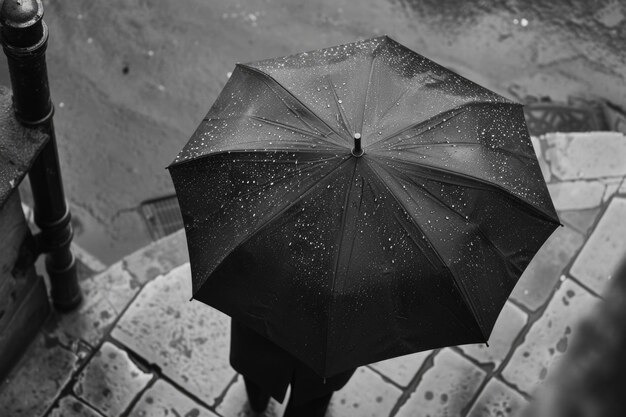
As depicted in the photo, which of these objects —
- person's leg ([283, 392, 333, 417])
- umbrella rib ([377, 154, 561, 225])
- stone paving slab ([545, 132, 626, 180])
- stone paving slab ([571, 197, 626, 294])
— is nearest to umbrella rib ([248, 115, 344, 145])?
umbrella rib ([377, 154, 561, 225])

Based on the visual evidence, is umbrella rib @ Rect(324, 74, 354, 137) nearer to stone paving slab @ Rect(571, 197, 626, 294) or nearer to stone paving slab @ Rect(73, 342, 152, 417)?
stone paving slab @ Rect(73, 342, 152, 417)

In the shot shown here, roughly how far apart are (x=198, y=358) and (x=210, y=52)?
2490mm

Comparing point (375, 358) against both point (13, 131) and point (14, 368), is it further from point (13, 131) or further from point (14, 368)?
point (14, 368)

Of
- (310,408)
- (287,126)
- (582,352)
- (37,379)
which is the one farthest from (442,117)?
(37,379)

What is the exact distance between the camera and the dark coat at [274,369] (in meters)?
4.03

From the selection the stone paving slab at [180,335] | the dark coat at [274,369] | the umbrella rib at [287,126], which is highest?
the umbrella rib at [287,126]

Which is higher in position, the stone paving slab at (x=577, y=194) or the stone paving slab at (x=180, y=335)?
the stone paving slab at (x=577, y=194)

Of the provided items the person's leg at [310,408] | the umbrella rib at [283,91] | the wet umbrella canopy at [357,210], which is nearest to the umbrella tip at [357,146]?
the wet umbrella canopy at [357,210]

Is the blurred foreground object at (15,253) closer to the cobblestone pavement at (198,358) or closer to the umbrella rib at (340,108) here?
the cobblestone pavement at (198,358)

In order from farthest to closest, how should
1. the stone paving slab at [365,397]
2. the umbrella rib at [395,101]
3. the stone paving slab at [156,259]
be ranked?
the stone paving slab at [156,259], the stone paving slab at [365,397], the umbrella rib at [395,101]

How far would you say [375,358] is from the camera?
367cm

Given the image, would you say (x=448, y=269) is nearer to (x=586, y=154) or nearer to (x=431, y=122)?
(x=431, y=122)

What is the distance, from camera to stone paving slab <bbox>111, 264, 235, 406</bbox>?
16.6 ft

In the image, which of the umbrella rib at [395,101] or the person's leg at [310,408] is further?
the person's leg at [310,408]
